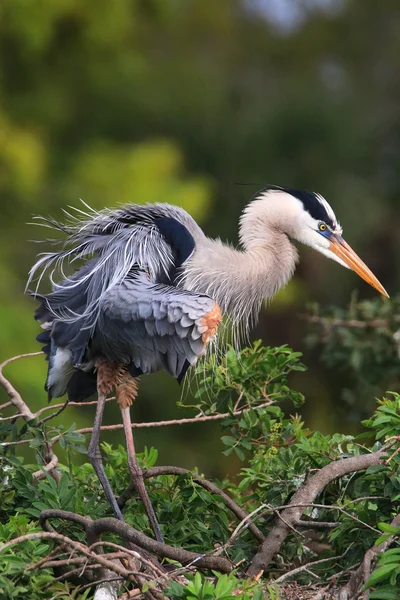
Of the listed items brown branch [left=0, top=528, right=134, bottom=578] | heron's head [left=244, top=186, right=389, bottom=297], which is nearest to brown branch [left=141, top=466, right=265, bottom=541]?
brown branch [left=0, top=528, right=134, bottom=578]

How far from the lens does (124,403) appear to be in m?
4.05

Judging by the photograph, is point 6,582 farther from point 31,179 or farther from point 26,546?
point 31,179

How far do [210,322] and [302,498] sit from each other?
70cm

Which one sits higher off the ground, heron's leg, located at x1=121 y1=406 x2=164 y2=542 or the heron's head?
the heron's head

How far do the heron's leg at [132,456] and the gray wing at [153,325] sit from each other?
0.13 m

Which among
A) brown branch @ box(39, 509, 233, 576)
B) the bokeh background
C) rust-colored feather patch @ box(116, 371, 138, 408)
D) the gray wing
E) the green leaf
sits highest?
the bokeh background

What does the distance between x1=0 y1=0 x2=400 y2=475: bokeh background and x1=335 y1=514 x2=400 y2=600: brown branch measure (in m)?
4.00

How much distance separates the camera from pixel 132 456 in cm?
379

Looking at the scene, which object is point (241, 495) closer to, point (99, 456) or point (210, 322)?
point (99, 456)

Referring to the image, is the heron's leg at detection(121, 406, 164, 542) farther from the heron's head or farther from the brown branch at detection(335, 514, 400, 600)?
the heron's head

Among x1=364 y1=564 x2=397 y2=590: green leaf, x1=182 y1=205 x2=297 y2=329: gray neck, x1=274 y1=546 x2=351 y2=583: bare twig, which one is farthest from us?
x1=182 y1=205 x2=297 y2=329: gray neck

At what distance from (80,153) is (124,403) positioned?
6898 mm

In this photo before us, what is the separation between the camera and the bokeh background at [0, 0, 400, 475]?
30.0ft

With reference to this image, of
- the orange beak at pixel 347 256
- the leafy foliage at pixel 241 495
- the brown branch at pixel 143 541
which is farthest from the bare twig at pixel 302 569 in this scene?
the orange beak at pixel 347 256
